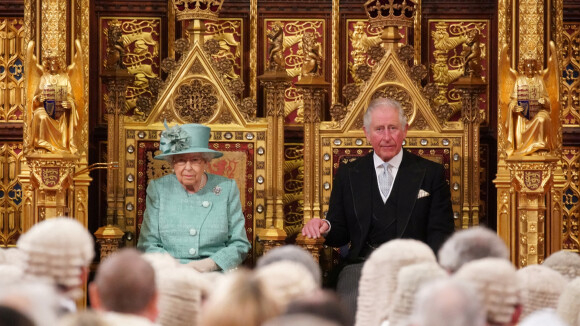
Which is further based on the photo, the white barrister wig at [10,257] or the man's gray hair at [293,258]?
the white barrister wig at [10,257]

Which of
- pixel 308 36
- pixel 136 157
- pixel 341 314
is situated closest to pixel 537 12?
pixel 308 36

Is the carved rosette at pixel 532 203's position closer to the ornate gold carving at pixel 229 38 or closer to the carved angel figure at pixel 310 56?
the carved angel figure at pixel 310 56

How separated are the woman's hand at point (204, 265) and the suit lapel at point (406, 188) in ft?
4.03

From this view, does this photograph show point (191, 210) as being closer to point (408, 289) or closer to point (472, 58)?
point (472, 58)

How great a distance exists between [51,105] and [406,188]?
2469mm

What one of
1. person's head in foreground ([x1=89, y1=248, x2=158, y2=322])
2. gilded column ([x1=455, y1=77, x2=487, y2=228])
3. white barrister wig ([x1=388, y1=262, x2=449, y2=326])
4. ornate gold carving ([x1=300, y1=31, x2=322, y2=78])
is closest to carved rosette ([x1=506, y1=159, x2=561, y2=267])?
gilded column ([x1=455, y1=77, x2=487, y2=228])

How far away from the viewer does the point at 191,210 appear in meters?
7.58

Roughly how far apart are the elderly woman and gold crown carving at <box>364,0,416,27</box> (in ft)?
5.18

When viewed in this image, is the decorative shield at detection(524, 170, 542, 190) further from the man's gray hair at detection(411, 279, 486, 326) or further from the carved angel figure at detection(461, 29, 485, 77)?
the man's gray hair at detection(411, 279, 486, 326)

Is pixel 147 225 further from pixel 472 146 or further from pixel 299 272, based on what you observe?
pixel 299 272

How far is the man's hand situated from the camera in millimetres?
7254

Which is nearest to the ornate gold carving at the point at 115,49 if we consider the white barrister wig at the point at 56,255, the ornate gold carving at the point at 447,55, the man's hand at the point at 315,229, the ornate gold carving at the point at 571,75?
the man's hand at the point at 315,229

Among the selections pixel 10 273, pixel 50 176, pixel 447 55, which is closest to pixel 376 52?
pixel 447 55

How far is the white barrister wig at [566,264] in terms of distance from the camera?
573 centimetres
